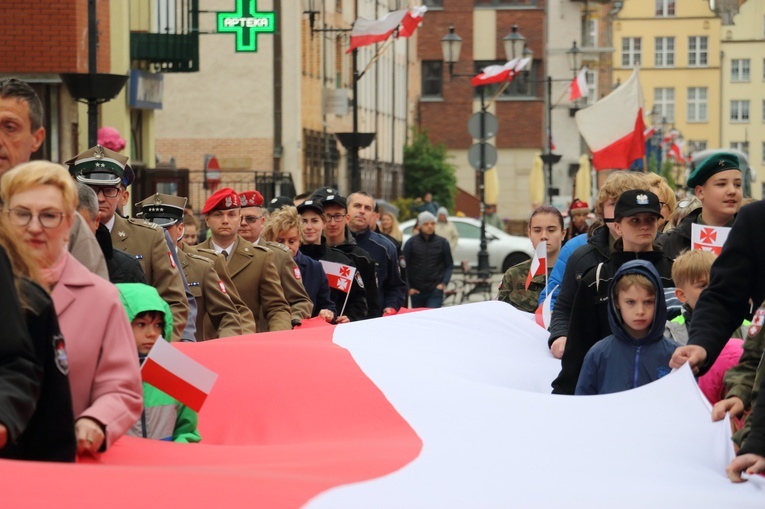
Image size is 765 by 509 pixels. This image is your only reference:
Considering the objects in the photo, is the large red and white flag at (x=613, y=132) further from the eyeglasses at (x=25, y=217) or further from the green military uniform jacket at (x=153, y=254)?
the eyeglasses at (x=25, y=217)

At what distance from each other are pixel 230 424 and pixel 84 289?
229 centimetres

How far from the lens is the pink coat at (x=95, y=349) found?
5.11 metres

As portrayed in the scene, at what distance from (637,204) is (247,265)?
3855 millimetres

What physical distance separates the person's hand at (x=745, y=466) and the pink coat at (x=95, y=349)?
1.91 m

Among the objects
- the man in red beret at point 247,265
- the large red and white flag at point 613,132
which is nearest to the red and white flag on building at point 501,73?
the large red and white flag at point 613,132

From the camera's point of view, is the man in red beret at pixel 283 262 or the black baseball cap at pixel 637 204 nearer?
the black baseball cap at pixel 637 204

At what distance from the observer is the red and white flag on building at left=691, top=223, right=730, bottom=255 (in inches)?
343

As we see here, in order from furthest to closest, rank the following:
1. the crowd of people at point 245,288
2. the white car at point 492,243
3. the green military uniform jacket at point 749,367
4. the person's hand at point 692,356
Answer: the white car at point 492,243 < the person's hand at point 692,356 < the green military uniform jacket at point 749,367 < the crowd of people at point 245,288

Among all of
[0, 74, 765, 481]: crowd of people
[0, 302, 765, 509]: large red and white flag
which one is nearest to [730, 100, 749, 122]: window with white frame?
[0, 74, 765, 481]: crowd of people

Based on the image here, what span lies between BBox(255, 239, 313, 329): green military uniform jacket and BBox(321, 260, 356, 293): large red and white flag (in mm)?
1038

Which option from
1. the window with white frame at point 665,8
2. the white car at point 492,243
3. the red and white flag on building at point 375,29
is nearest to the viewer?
the red and white flag on building at point 375,29

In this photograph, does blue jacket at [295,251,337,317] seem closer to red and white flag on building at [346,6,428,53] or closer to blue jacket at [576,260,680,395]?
blue jacket at [576,260,680,395]

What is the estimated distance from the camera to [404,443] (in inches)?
249

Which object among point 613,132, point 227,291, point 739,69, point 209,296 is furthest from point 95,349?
point 739,69
